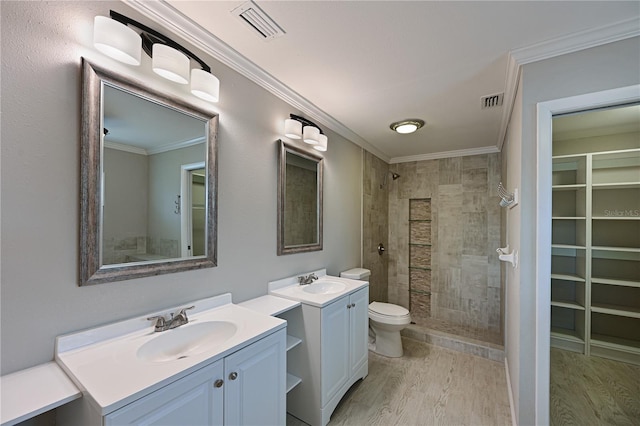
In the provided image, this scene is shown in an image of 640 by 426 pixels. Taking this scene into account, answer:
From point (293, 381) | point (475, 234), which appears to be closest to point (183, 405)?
point (293, 381)

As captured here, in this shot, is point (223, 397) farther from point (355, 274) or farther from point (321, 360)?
point (355, 274)

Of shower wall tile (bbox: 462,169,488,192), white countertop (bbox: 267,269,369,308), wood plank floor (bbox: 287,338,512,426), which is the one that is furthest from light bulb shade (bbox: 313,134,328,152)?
shower wall tile (bbox: 462,169,488,192)

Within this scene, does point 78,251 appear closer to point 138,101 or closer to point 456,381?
point 138,101

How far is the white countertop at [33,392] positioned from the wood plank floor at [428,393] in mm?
1470

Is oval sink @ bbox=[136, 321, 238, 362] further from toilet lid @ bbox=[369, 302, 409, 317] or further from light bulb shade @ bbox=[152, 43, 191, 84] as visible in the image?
toilet lid @ bbox=[369, 302, 409, 317]

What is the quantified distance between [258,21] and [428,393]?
9.82ft

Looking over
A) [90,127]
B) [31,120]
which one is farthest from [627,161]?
[31,120]

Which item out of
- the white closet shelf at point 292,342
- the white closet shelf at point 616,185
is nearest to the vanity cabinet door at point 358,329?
the white closet shelf at point 292,342

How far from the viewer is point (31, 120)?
0.95 m

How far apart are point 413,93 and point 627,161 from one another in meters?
2.18

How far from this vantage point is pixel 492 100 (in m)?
2.12

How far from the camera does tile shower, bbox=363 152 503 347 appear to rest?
3.38 m

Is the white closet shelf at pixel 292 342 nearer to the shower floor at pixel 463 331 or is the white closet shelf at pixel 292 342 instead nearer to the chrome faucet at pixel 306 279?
the chrome faucet at pixel 306 279

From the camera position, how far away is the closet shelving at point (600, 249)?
7.88 ft
